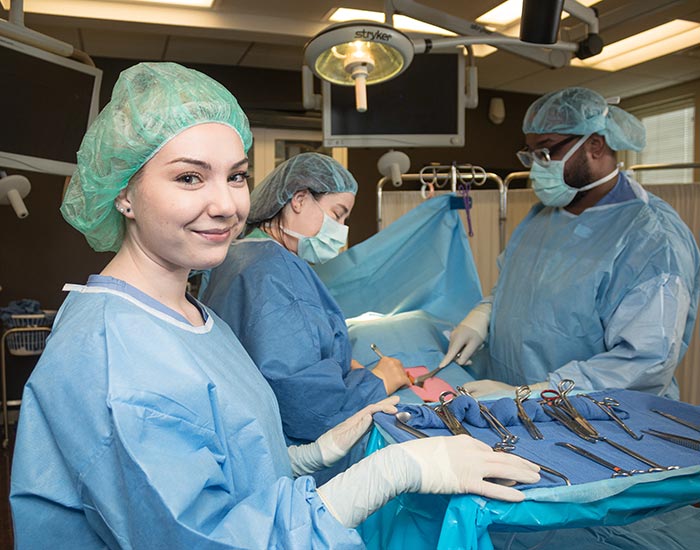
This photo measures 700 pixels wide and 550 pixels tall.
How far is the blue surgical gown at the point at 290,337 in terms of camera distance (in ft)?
4.74

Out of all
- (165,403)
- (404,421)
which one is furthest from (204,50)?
(165,403)

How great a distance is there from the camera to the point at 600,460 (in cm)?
94

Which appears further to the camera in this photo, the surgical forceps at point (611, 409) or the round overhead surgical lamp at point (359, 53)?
the round overhead surgical lamp at point (359, 53)

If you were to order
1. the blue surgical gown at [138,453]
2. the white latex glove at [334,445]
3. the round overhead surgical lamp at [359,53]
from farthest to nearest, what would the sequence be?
1. the round overhead surgical lamp at [359,53]
2. the white latex glove at [334,445]
3. the blue surgical gown at [138,453]

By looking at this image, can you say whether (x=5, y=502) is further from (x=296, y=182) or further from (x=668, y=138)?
(x=668, y=138)

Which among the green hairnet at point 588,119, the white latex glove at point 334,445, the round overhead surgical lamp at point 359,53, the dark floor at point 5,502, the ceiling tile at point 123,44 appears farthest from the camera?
the ceiling tile at point 123,44

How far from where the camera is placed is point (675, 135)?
18.9ft

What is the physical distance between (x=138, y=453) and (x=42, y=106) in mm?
2028

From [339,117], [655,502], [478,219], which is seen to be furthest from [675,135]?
[655,502]

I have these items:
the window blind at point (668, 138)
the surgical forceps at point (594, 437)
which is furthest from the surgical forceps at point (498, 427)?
the window blind at point (668, 138)

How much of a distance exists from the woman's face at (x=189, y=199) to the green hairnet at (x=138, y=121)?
0.02 metres

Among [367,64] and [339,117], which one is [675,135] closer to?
[339,117]

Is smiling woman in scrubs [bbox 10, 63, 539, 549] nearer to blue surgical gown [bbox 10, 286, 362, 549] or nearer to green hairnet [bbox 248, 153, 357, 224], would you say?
blue surgical gown [bbox 10, 286, 362, 549]

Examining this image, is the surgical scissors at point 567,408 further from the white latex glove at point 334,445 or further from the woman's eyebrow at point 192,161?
the woman's eyebrow at point 192,161
